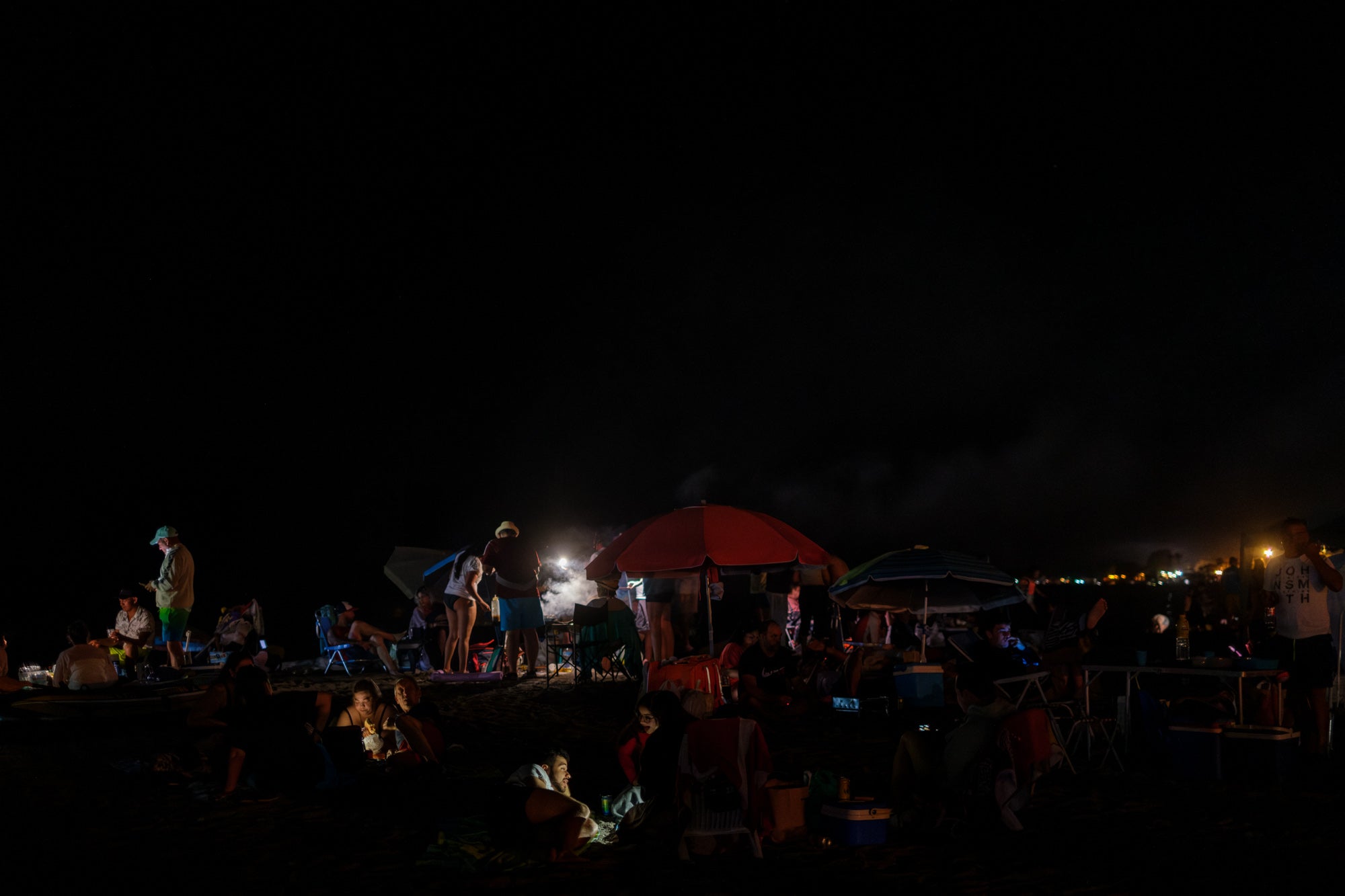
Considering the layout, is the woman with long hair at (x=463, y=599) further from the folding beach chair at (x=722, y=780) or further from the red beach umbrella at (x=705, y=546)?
the folding beach chair at (x=722, y=780)

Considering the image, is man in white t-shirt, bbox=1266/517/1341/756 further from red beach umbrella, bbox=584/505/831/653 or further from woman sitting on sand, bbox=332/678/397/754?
woman sitting on sand, bbox=332/678/397/754

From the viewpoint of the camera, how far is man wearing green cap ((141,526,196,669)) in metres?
12.4

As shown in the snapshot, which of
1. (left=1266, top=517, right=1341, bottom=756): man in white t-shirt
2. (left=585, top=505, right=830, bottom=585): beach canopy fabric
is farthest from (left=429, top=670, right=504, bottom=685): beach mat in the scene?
(left=1266, top=517, right=1341, bottom=756): man in white t-shirt

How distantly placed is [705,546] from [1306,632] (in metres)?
5.31

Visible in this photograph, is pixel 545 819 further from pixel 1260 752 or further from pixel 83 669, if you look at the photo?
pixel 83 669

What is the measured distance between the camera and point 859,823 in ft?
17.7

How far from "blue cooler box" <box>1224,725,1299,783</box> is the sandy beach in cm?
13

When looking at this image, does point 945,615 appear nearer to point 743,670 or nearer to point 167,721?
Answer: point 743,670

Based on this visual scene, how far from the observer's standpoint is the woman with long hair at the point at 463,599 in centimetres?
1425

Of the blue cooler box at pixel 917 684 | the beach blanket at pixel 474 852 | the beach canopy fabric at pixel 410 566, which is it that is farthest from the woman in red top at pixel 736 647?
the beach canopy fabric at pixel 410 566

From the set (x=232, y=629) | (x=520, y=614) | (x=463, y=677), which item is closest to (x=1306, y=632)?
(x=520, y=614)

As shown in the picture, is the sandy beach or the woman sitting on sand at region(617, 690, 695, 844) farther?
the woman sitting on sand at region(617, 690, 695, 844)

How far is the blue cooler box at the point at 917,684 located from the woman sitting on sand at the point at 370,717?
17.0 feet

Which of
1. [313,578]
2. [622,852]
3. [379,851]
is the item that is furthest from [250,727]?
[313,578]
